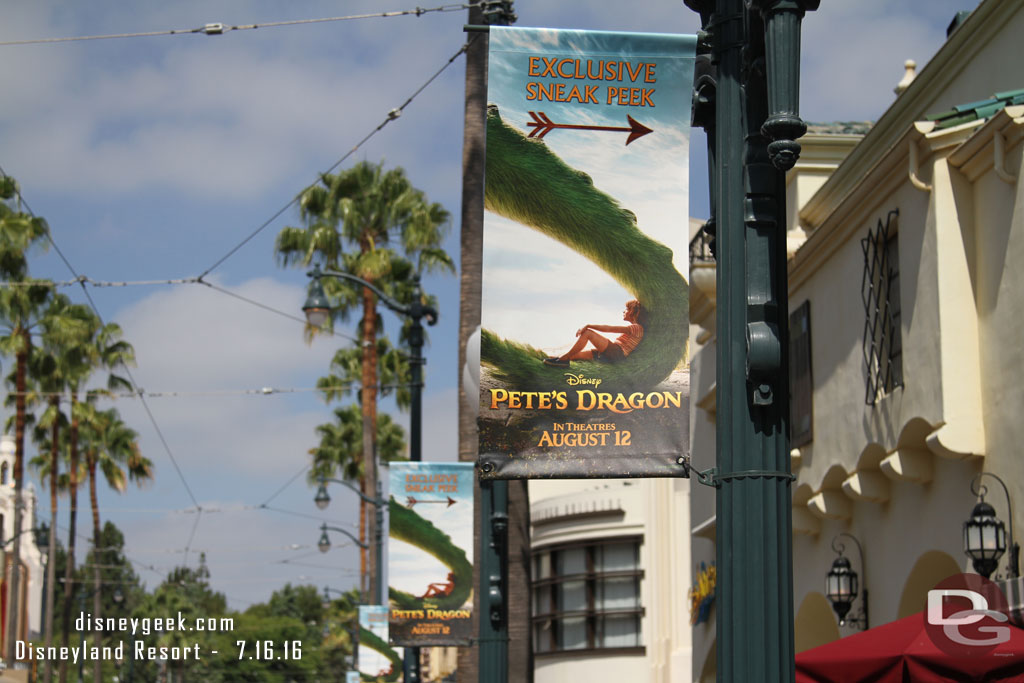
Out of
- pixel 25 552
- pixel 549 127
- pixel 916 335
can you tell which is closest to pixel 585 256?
pixel 549 127

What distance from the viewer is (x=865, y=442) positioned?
14.6 m

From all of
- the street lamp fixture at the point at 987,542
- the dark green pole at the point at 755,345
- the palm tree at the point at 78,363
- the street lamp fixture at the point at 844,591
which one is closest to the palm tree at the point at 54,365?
the palm tree at the point at 78,363

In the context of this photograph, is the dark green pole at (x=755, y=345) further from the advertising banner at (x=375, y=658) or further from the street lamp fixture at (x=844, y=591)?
the advertising banner at (x=375, y=658)

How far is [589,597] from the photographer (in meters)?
32.6

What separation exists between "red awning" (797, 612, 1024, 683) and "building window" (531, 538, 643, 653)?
22.4 m

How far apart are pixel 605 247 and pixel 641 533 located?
2603 cm

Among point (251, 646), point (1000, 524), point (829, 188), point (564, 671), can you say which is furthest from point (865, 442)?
point (251, 646)

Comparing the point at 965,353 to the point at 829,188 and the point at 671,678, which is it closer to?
the point at 829,188

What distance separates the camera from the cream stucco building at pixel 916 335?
11.9 m

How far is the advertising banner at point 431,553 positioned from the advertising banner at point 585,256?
9.45m

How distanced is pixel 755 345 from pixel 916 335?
26.4 feet

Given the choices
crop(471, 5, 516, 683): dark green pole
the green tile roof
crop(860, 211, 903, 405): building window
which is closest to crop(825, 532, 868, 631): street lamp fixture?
crop(860, 211, 903, 405): building window

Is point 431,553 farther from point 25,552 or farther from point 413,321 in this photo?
point 25,552

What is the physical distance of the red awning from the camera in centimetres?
809
